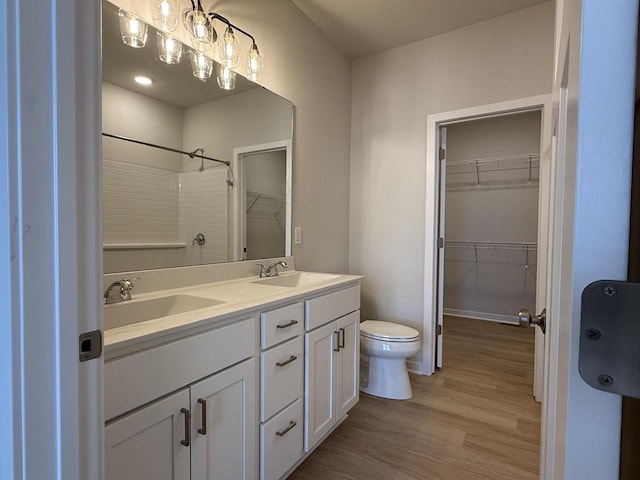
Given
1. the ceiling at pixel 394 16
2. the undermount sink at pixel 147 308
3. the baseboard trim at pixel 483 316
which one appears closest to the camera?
the undermount sink at pixel 147 308

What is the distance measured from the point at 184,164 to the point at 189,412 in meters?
1.14

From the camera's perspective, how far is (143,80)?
57.1 inches

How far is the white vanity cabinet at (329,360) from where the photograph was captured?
1554 mm

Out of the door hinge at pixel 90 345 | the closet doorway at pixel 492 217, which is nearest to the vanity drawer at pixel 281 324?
the door hinge at pixel 90 345

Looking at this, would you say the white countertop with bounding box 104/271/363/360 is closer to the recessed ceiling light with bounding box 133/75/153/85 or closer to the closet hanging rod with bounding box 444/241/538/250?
the recessed ceiling light with bounding box 133/75/153/85

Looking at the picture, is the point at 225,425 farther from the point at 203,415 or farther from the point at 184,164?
the point at 184,164

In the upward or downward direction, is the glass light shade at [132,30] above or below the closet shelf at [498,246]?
above

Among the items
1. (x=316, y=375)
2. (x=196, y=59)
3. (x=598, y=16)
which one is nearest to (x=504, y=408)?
(x=316, y=375)

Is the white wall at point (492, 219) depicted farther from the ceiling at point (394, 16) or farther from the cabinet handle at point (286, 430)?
the cabinet handle at point (286, 430)

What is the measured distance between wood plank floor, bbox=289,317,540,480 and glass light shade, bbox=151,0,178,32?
2142 millimetres

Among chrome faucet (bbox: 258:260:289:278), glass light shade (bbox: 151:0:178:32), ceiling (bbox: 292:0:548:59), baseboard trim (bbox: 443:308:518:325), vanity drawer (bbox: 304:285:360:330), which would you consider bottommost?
baseboard trim (bbox: 443:308:518:325)

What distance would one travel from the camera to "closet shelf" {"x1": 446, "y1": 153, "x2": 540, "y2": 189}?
12.8 ft

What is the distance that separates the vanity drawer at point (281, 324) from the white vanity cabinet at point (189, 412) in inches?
2.4

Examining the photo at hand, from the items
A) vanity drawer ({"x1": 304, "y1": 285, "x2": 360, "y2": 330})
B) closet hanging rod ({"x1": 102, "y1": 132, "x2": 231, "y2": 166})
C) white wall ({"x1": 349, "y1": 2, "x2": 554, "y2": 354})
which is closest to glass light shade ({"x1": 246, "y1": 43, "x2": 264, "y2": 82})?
closet hanging rod ({"x1": 102, "y1": 132, "x2": 231, "y2": 166})
